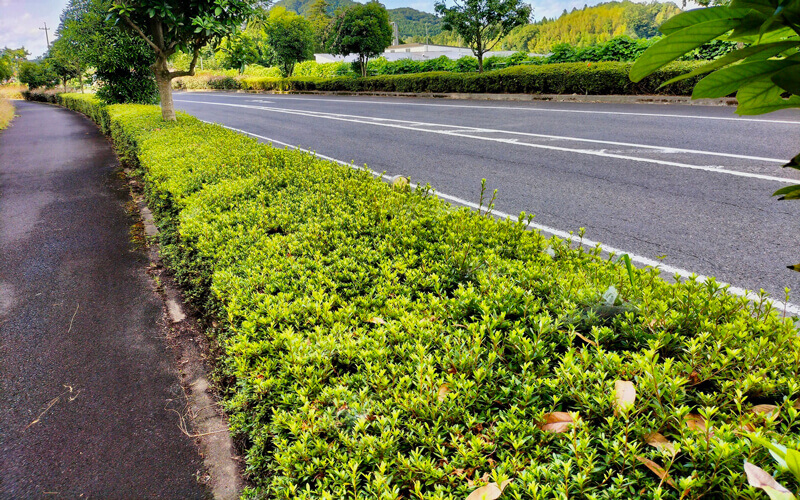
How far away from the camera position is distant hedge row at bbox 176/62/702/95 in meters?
14.8

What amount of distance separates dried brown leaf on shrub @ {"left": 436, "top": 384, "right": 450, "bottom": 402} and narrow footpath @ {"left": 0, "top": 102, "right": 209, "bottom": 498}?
1.46m

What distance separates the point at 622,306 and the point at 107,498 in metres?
2.62

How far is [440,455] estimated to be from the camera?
56.6 inches

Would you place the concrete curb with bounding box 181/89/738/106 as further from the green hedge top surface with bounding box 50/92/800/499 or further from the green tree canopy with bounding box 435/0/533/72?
the green hedge top surface with bounding box 50/92/800/499

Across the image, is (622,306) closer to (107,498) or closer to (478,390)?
(478,390)

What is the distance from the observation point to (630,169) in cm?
679

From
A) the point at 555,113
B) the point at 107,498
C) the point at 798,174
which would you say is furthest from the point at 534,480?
the point at 555,113

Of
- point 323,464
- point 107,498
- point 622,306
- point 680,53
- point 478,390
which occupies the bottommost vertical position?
point 107,498

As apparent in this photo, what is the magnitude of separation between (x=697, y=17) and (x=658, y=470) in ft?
3.65

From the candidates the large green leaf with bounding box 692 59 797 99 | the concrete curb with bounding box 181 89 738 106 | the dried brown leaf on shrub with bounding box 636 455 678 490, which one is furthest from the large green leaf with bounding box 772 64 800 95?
the concrete curb with bounding box 181 89 738 106

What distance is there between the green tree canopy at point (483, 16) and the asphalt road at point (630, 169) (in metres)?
8.36

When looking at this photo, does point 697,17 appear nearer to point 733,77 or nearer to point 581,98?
point 733,77

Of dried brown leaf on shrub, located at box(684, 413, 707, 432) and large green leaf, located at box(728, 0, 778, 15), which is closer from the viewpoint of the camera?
large green leaf, located at box(728, 0, 778, 15)

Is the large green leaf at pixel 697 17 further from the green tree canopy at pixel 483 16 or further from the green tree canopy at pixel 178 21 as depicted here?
the green tree canopy at pixel 483 16
